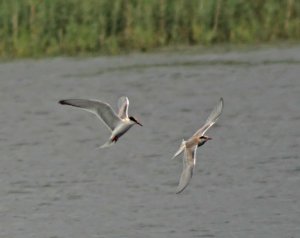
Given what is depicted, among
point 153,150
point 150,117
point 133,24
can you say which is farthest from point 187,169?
point 133,24

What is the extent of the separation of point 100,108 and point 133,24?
39.3 feet

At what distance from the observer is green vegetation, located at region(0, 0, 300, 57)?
2072 centimetres

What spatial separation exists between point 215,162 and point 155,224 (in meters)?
2.93

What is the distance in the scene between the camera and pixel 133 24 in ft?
68.9

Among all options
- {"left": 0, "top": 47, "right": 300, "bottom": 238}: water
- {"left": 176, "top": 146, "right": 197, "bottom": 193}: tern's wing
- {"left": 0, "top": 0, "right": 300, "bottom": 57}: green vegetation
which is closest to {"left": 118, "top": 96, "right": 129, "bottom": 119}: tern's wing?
{"left": 176, "top": 146, "right": 197, "bottom": 193}: tern's wing

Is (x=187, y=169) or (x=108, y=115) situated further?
(x=187, y=169)

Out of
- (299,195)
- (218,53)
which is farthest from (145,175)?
(218,53)

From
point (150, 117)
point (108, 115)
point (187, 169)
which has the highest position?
point (108, 115)

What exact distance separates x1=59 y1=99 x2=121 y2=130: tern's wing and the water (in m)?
2.55

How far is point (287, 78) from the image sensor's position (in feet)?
64.2

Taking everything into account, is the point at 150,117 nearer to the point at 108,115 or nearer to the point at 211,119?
the point at 108,115

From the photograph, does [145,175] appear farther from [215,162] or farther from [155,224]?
[155,224]

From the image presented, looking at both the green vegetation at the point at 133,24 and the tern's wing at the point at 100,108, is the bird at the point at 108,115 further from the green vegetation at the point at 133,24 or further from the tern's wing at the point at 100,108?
the green vegetation at the point at 133,24

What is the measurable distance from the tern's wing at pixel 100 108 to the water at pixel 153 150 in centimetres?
255
